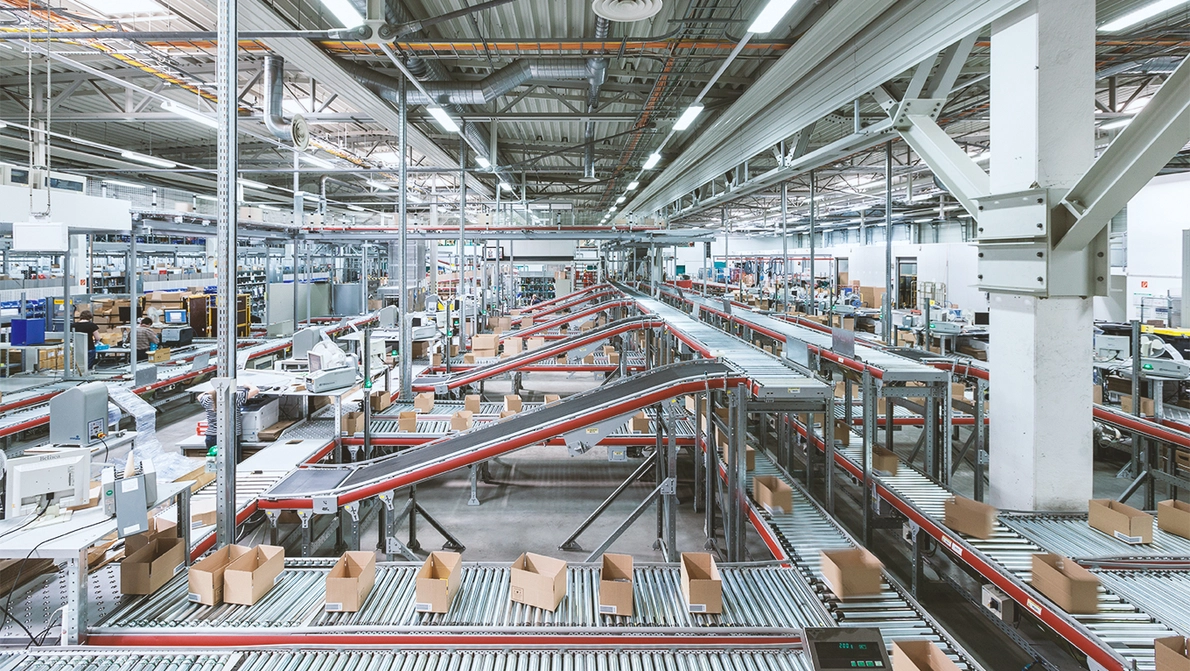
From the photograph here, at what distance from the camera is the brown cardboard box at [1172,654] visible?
6.83ft

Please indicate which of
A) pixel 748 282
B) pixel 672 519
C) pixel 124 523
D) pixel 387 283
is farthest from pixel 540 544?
pixel 748 282

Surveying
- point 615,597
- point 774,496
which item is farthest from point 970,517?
point 615,597

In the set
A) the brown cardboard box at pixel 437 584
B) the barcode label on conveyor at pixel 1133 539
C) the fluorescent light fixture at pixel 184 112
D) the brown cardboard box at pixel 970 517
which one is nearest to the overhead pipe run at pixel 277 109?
the fluorescent light fixture at pixel 184 112

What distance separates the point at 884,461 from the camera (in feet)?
16.6

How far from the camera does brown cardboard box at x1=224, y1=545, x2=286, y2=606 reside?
286 cm

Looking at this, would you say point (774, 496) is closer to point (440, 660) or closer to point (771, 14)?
point (440, 660)

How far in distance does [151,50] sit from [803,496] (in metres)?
9.19

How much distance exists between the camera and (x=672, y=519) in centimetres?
462

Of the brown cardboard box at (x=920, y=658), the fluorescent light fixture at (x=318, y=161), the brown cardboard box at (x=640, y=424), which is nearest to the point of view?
the brown cardboard box at (x=920, y=658)

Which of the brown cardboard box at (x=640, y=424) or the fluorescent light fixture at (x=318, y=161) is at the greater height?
the fluorescent light fixture at (x=318, y=161)

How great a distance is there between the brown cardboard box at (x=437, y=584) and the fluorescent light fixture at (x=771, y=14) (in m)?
4.06

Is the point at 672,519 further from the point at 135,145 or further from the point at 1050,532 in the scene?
the point at 135,145

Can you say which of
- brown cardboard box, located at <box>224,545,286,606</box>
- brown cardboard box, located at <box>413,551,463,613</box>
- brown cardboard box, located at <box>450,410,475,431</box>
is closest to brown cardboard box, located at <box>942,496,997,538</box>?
brown cardboard box, located at <box>413,551,463,613</box>

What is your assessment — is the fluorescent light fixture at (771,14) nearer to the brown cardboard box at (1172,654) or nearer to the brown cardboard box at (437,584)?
the brown cardboard box at (1172,654)
